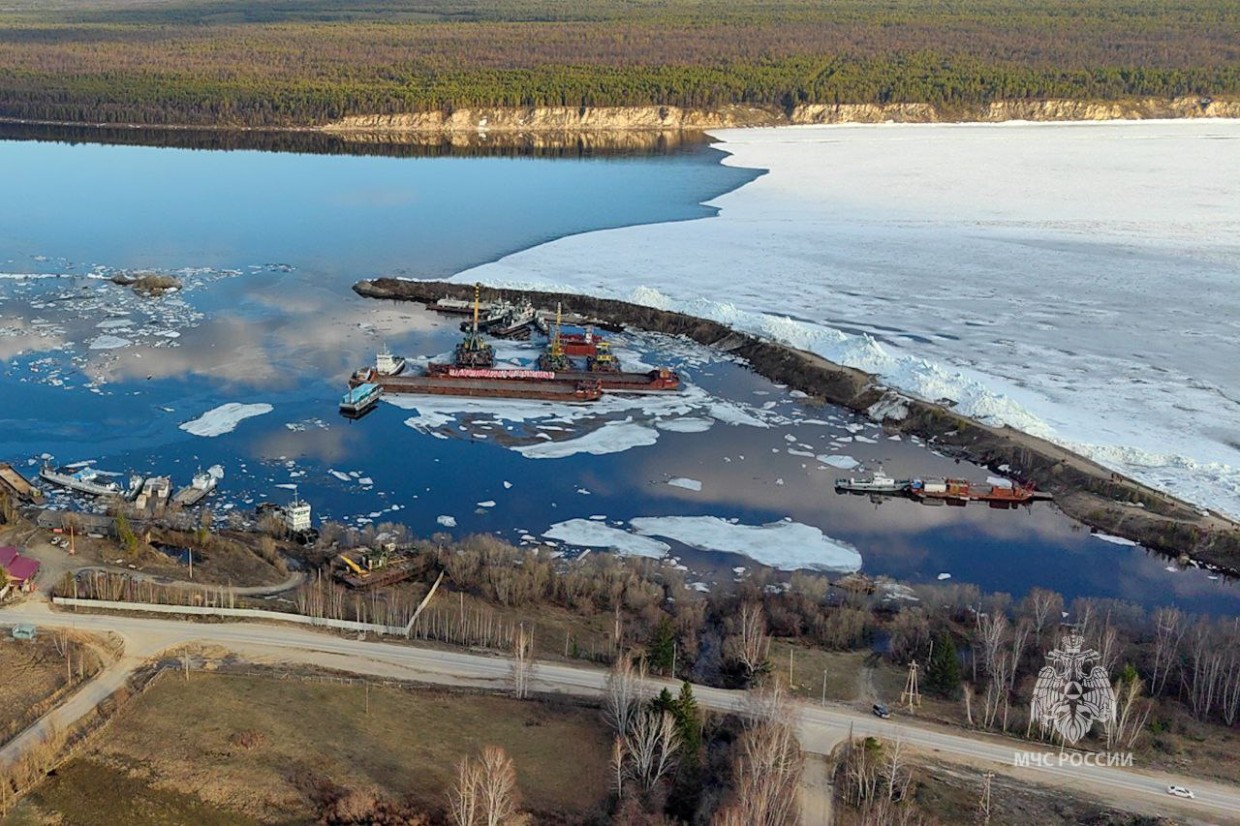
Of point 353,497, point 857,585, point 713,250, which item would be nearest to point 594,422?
point 353,497

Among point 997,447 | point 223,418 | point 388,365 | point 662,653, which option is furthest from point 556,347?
point 662,653

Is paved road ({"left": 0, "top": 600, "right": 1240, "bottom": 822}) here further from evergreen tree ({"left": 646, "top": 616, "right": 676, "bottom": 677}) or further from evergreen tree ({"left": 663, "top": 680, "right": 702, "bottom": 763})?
evergreen tree ({"left": 663, "top": 680, "right": 702, "bottom": 763})

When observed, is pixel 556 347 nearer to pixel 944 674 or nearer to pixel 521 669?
pixel 521 669

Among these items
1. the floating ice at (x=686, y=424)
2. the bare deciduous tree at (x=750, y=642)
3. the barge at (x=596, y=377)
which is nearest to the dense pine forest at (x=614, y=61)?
the barge at (x=596, y=377)

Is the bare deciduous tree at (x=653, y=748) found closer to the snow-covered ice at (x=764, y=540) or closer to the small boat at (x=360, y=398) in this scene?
the snow-covered ice at (x=764, y=540)

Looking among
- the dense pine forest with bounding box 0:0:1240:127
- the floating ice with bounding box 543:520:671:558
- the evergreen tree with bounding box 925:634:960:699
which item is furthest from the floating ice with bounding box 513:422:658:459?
the dense pine forest with bounding box 0:0:1240:127

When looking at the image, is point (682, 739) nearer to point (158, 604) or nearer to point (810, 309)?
point (158, 604)
